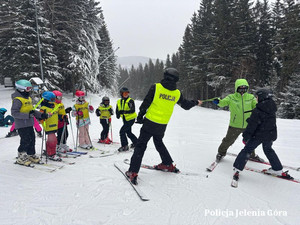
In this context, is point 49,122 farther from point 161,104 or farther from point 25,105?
point 161,104

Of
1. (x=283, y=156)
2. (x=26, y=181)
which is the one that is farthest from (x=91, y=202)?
(x=283, y=156)

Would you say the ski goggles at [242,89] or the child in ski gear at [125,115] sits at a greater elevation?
the ski goggles at [242,89]

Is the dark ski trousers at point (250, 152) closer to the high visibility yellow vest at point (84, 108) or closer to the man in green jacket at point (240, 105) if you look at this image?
the man in green jacket at point (240, 105)

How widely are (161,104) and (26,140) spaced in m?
3.45

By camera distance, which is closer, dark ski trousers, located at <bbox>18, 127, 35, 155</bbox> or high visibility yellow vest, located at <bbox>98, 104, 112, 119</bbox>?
dark ski trousers, located at <bbox>18, 127, 35, 155</bbox>

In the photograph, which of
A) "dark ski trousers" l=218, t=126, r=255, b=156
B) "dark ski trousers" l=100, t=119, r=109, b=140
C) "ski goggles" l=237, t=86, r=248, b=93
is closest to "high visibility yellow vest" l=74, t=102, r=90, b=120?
"dark ski trousers" l=100, t=119, r=109, b=140

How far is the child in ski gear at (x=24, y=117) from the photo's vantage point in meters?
4.38

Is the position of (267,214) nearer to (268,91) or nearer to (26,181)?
A: (268,91)

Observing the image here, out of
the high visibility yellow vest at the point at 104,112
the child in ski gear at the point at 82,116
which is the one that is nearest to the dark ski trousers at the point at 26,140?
the child in ski gear at the point at 82,116

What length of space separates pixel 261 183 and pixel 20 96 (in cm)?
571

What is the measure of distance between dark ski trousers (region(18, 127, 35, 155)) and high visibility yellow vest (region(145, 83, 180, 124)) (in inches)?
120

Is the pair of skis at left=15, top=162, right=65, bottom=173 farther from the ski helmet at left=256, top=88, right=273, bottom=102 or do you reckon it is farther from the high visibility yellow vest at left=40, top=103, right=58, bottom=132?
the ski helmet at left=256, top=88, right=273, bottom=102

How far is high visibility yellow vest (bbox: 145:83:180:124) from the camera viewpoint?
12.3 feet

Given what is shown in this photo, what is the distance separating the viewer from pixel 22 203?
9.91 ft
